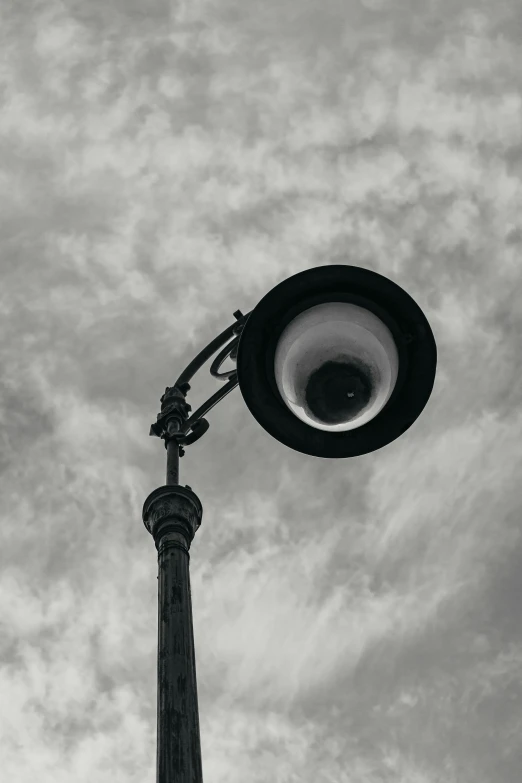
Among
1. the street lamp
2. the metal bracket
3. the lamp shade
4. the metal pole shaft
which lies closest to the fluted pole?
Result: the street lamp

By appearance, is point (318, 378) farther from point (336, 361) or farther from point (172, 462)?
point (172, 462)

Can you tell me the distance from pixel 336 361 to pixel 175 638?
187 centimetres

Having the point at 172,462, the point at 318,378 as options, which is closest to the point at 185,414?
the point at 172,462

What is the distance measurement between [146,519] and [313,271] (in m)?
2.09

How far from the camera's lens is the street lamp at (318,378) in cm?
532

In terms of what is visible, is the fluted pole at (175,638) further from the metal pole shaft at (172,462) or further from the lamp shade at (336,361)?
the lamp shade at (336,361)

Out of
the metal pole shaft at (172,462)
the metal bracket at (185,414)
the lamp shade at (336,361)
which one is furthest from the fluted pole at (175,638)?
the lamp shade at (336,361)

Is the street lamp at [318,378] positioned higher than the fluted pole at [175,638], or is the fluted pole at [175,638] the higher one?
the street lamp at [318,378]

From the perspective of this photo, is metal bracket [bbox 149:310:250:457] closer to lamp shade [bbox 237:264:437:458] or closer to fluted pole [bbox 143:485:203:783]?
fluted pole [bbox 143:485:203:783]

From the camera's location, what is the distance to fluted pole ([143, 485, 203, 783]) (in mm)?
4754

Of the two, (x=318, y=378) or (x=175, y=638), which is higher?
(x=318, y=378)

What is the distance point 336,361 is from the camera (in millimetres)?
5309

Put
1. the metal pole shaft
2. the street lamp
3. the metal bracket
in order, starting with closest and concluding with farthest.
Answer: the street lamp → the metal pole shaft → the metal bracket

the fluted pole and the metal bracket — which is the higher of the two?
the metal bracket
